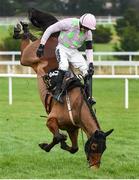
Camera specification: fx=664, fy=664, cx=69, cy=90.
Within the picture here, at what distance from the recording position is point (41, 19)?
396 inches

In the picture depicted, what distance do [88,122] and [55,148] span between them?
190 centimetres

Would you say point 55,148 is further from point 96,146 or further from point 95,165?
point 96,146

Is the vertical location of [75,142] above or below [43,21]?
below

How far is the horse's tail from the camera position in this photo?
32.8 feet

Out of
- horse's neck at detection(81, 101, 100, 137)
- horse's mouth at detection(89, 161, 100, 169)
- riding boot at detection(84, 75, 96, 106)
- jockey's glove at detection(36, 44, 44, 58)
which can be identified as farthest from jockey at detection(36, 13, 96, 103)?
horse's mouth at detection(89, 161, 100, 169)

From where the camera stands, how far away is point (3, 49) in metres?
33.1

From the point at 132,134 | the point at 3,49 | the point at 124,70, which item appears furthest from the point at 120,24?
the point at 132,134

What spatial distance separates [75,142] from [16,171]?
0.91m

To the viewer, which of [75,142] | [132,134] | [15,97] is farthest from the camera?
[15,97]

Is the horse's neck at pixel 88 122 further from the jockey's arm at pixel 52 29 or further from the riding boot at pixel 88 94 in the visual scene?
the jockey's arm at pixel 52 29

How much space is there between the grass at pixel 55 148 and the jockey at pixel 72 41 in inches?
39.0

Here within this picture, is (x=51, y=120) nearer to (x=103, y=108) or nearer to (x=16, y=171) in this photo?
(x=16, y=171)

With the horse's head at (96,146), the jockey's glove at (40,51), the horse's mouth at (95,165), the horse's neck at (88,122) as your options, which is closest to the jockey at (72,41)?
the jockey's glove at (40,51)

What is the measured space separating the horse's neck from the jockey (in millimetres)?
585
